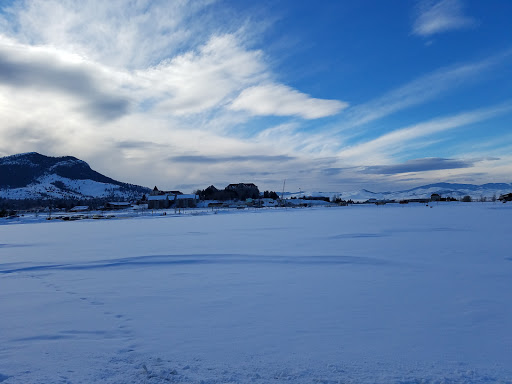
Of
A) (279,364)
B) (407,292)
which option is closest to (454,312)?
(407,292)

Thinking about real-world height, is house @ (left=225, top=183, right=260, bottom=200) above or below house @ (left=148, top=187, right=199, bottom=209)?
above

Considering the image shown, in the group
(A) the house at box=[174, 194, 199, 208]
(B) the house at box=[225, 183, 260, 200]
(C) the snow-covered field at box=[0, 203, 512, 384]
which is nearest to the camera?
(C) the snow-covered field at box=[0, 203, 512, 384]

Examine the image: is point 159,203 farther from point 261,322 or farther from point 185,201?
point 261,322

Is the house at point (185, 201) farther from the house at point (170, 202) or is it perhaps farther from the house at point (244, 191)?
the house at point (244, 191)

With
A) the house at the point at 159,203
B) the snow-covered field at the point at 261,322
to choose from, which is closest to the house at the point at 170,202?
the house at the point at 159,203

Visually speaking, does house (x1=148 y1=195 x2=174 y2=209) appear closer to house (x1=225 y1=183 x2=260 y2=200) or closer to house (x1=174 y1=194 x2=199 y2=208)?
house (x1=174 y1=194 x2=199 y2=208)

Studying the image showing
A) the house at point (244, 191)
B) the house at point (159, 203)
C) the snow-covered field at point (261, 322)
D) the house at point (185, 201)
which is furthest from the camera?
the house at point (244, 191)

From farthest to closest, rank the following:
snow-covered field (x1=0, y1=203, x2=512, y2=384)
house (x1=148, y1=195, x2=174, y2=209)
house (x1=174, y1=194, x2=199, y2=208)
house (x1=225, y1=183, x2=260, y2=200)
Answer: house (x1=225, y1=183, x2=260, y2=200) → house (x1=148, y1=195, x2=174, y2=209) → house (x1=174, y1=194, x2=199, y2=208) → snow-covered field (x1=0, y1=203, x2=512, y2=384)

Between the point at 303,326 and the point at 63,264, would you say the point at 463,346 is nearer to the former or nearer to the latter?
the point at 303,326

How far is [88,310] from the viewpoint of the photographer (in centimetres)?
529

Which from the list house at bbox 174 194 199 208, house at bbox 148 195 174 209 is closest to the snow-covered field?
house at bbox 174 194 199 208

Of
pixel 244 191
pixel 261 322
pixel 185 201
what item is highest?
pixel 244 191

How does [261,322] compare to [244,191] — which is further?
[244,191]

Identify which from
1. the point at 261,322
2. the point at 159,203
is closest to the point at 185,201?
the point at 159,203
